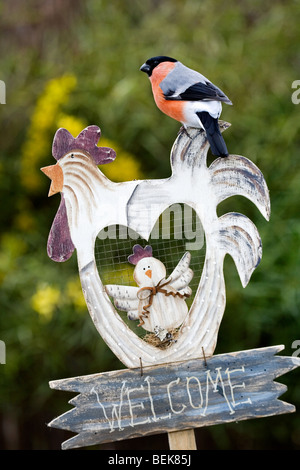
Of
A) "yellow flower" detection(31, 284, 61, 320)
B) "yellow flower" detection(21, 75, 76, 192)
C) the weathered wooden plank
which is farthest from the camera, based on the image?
"yellow flower" detection(21, 75, 76, 192)

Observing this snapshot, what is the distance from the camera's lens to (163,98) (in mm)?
982

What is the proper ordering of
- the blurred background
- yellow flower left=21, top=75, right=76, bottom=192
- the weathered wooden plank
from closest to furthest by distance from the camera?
the weathered wooden plank < the blurred background < yellow flower left=21, top=75, right=76, bottom=192

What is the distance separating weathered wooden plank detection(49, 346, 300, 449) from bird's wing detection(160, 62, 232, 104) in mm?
419

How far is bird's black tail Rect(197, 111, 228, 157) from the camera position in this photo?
37.7 inches

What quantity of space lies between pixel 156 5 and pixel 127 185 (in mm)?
1403

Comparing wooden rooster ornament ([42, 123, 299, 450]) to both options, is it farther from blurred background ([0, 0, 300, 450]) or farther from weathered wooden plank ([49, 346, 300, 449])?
blurred background ([0, 0, 300, 450])

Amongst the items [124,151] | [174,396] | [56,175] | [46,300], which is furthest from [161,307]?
[124,151]

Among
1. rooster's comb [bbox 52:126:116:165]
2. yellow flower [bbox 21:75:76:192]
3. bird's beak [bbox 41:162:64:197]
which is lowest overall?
bird's beak [bbox 41:162:64:197]

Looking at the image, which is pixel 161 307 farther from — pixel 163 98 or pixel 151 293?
pixel 163 98

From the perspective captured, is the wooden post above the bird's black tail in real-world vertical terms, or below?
below

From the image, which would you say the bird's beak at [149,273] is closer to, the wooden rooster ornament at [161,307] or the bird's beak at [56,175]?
the wooden rooster ornament at [161,307]

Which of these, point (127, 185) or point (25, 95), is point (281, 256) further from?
point (25, 95)

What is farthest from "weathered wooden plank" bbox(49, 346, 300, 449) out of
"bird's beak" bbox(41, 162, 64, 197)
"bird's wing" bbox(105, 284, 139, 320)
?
"bird's beak" bbox(41, 162, 64, 197)

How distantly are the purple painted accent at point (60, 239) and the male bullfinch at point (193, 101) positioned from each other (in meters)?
0.24
